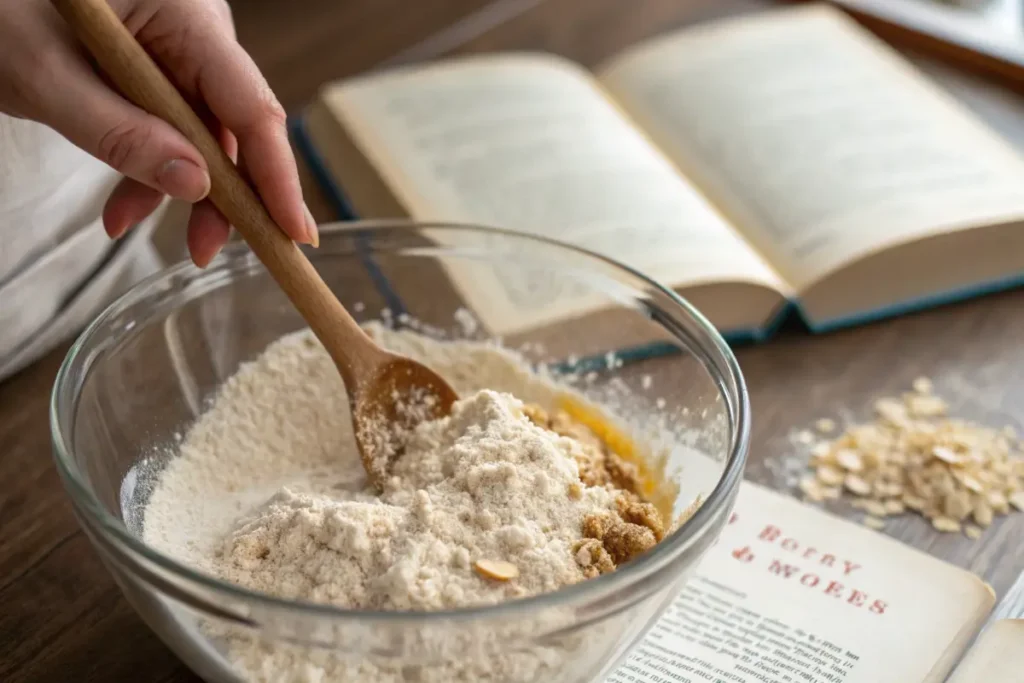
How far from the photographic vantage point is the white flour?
0.56 m

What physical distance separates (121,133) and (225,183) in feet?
0.25

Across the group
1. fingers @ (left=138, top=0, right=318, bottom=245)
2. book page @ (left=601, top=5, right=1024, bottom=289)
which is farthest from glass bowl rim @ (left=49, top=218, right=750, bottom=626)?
book page @ (left=601, top=5, right=1024, bottom=289)

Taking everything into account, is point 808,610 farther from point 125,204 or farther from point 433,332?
point 125,204

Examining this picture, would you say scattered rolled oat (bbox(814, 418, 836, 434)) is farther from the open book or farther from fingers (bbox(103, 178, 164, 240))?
fingers (bbox(103, 178, 164, 240))

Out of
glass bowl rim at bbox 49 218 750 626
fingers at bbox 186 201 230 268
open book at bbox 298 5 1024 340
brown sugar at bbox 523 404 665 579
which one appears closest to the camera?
glass bowl rim at bbox 49 218 750 626

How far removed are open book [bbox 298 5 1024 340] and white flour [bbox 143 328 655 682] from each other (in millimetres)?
170

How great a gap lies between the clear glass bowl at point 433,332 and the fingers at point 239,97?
110mm

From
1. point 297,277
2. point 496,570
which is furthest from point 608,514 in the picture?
point 297,277

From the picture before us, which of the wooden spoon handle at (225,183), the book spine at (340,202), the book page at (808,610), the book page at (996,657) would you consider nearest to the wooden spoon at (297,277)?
the wooden spoon handle at (225,183)

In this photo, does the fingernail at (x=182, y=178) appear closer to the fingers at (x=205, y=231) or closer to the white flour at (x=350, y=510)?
the fingers at (x=205, y=231)

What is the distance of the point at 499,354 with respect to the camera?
33.5 inches

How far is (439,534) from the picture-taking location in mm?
600

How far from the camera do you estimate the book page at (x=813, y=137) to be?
1029 millimetres

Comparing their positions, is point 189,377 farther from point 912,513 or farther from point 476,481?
point 912,513
